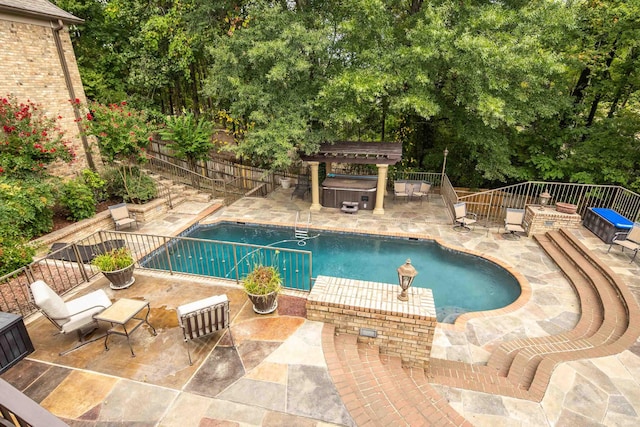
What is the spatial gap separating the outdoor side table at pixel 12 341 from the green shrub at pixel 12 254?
301 cm

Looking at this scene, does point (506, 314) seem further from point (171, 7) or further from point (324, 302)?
point (171, 7)

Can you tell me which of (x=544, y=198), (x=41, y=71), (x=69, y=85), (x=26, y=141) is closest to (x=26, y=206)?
(x=26, y=141)

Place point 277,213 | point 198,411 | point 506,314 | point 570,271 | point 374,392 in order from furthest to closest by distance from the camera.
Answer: point 277,213 < point 570,271 < point 506,314 < point 374,392 < point 198,411

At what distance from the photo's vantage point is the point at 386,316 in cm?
538

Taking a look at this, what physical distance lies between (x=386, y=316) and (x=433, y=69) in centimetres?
941

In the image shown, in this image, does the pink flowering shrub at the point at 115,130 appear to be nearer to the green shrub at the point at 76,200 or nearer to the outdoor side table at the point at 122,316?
the green shrub at the point at 76,200

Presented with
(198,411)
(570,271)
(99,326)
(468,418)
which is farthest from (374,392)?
(570,271)

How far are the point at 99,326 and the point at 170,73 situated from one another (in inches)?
586

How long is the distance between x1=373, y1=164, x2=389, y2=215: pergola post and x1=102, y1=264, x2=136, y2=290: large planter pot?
8771 millimetres

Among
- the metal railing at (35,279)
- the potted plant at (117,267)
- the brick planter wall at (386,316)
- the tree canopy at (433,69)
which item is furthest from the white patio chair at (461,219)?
the metal railing at (35,279)

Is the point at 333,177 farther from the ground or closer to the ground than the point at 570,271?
farther from the ground

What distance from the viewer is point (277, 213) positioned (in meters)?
13.2

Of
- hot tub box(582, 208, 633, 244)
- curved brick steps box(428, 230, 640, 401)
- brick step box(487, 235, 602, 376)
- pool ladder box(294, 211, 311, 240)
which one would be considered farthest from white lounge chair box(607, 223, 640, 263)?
pool ladder box(294, 211, 311, 240)

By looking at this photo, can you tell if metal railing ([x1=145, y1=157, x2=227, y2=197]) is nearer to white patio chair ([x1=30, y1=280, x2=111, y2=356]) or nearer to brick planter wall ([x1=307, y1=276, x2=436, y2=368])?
white patio chair ([x1=30, y1=280, x2=111, y2=356])
